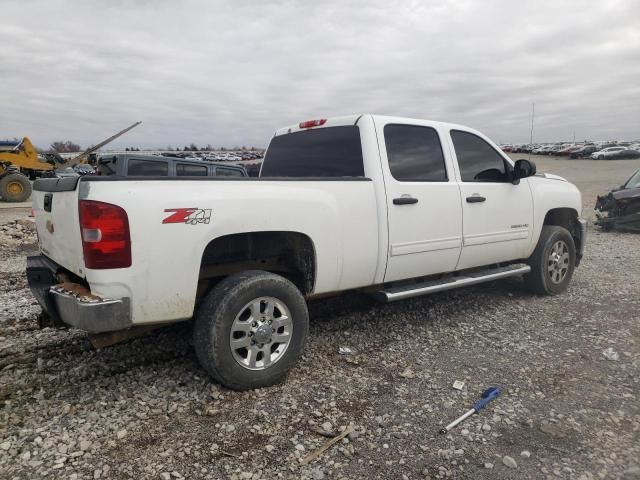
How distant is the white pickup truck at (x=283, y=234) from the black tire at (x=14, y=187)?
15272 mm

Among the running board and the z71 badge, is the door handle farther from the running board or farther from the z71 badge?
the z71 badge

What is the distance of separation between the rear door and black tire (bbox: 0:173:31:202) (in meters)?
16.7

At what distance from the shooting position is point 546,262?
17.9 feet

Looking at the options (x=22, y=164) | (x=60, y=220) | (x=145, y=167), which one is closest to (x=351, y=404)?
(x=60, y=220)

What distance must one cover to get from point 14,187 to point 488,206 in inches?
682

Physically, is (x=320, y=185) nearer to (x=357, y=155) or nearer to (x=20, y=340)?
(x=357, y=155)

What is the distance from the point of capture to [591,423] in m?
2.92

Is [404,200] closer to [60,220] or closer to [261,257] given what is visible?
[261,257]

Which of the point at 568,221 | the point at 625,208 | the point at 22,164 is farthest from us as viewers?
the point at 22,164

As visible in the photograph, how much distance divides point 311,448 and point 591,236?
1004cm

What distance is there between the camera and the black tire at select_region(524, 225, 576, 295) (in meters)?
5.42

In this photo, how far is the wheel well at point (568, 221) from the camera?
5.90 meters

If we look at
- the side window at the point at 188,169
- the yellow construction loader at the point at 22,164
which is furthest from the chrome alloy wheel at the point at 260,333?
the yellow construction loader at the point at 22,164

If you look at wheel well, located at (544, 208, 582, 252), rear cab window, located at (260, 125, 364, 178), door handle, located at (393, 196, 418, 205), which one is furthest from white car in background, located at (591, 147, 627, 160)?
door handle, located at (393, 196, 418, 205)
